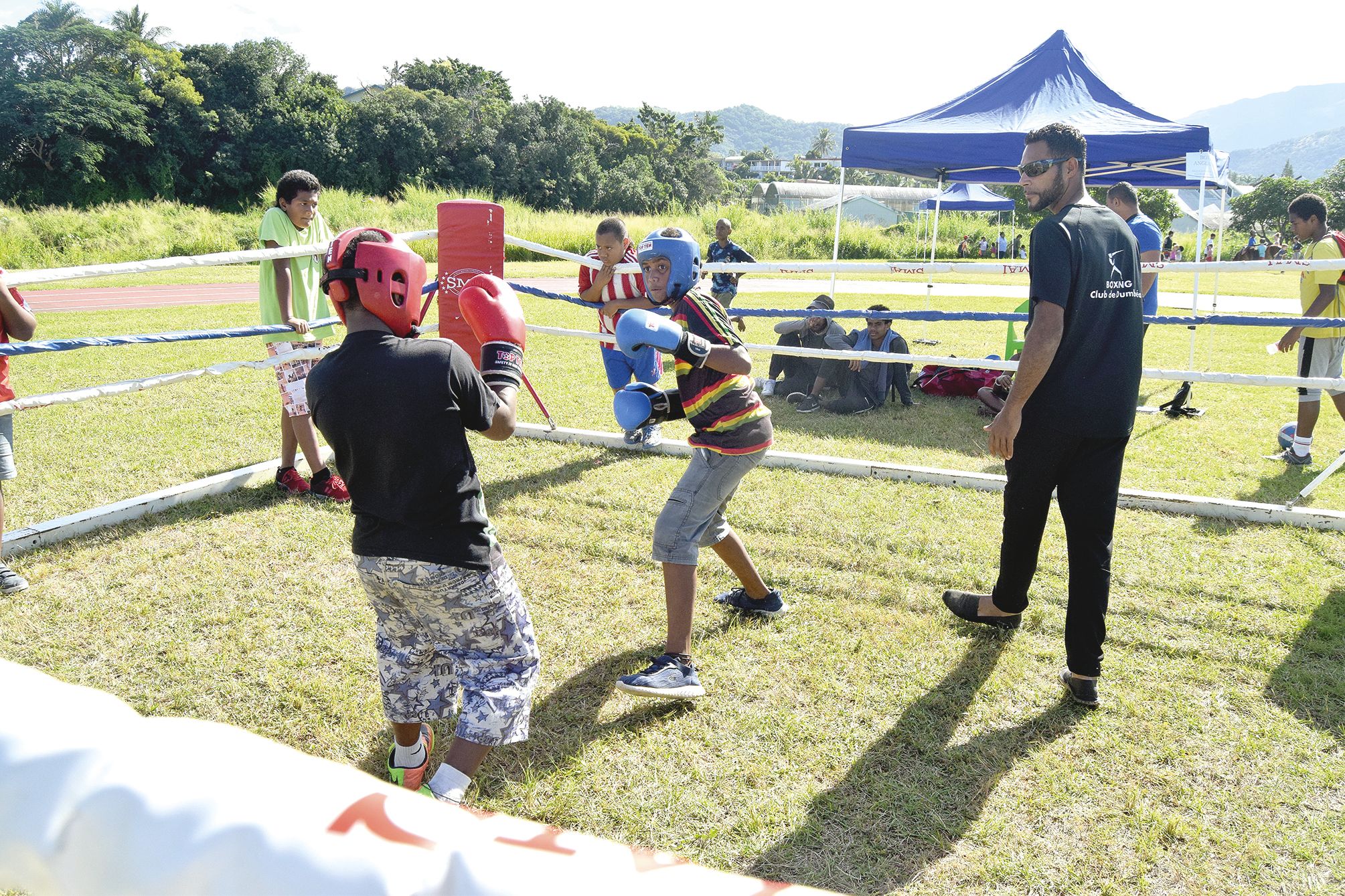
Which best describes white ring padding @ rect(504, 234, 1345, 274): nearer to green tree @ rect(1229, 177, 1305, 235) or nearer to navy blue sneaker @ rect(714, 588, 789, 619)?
navy blue sneaker @ rect(714, 588, 789, 619)

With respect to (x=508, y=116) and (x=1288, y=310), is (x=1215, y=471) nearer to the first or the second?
(x=1288, y=310)

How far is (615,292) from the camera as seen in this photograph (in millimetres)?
6328

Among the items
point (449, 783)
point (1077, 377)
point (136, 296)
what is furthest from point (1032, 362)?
point (136, 296)

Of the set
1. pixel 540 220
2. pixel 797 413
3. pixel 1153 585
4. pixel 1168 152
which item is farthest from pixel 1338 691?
pixel 540 220

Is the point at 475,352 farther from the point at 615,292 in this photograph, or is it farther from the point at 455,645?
the point at 455,645

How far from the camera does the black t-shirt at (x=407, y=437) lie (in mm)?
2340

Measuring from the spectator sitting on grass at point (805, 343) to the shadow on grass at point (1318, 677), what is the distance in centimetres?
527

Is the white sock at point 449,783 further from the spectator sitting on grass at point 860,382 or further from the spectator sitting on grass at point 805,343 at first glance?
the spectator sitting on grass at point 805,343

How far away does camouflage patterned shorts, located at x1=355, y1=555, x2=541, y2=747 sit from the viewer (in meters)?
2.52

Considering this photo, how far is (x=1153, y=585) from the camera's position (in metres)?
4.40

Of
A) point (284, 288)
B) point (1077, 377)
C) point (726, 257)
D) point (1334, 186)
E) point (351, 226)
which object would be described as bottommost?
point (1077, 377)

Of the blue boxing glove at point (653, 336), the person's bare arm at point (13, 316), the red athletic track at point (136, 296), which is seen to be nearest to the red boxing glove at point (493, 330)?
the blue boxing glove at point (653, 336)

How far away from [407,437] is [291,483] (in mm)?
3552

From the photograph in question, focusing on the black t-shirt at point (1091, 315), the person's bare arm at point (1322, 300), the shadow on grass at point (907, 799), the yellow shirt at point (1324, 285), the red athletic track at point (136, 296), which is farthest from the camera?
the red athletic track at point (136, 296)
